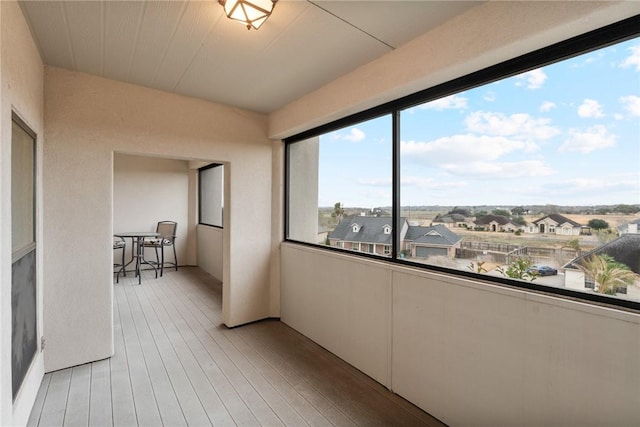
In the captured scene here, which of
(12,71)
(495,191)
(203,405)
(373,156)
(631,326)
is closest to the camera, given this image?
(631,326)

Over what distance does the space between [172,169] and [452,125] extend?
19.7 ft

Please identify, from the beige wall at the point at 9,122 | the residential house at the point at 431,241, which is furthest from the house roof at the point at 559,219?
the beige wall at the point at 9,122

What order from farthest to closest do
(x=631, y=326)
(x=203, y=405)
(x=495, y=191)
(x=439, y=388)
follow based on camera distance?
(x=203, y=405) → (x=439, y=388) → (x=495, y=191) → (x=631, y=326)

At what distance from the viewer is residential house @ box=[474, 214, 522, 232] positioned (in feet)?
5.80

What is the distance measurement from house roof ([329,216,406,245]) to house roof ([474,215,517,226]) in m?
0.57

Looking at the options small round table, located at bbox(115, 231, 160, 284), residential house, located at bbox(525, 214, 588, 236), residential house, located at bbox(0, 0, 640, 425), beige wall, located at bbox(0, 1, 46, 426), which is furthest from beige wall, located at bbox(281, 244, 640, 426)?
small round table, located at bbox(115, 231, 160, 284)

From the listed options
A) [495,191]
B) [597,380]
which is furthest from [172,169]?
[597,380]

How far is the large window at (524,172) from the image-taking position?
1.40 metres

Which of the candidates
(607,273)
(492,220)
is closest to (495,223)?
(492,220)

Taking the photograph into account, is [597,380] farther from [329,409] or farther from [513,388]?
[329,409]

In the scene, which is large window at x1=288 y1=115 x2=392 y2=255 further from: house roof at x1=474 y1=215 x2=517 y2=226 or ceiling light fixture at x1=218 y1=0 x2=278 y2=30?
ceiling light fixture at x1=218 y1=0 x2=278 y2=30

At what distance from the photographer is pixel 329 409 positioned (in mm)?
2094

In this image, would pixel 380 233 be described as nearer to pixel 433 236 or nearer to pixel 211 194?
pixel 433 236

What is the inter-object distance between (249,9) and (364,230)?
1821 millimetres
